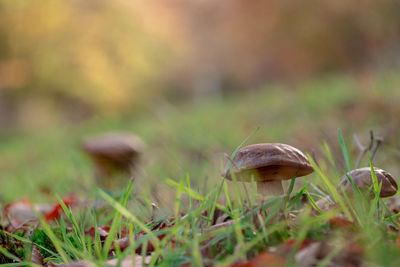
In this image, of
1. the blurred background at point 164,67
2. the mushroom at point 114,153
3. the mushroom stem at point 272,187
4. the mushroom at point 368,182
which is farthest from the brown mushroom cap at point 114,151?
the mushroom at point 368,182

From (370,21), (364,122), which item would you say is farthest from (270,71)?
(364,122)

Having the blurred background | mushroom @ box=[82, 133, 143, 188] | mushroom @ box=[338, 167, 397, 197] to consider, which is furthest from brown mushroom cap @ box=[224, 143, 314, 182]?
the blurred background

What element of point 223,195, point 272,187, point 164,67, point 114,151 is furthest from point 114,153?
point 164,67

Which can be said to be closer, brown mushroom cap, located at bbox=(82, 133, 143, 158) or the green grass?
the green grass

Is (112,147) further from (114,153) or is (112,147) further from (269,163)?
(269,163)

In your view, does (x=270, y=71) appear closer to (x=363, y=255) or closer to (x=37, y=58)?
(x=37, y=58)

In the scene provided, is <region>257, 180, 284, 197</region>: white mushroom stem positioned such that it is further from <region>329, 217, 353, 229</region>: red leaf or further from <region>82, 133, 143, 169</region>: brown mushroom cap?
<region>82, 133, 143, 169</region>: brown mushroom cap
